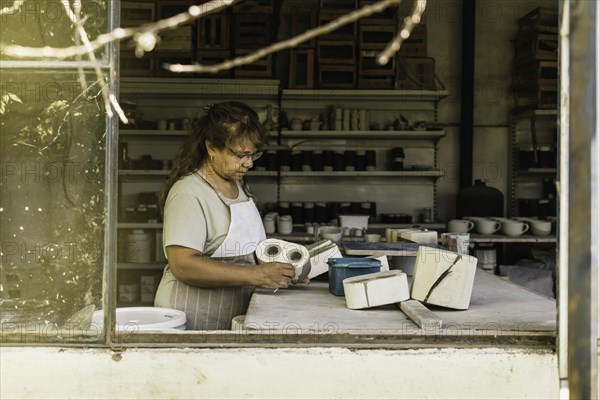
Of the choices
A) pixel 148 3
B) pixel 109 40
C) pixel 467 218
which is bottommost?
pixel 467 218

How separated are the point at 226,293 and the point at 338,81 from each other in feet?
12.2

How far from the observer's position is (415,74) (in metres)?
6.11

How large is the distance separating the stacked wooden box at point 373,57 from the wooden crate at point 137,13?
6.17 feet

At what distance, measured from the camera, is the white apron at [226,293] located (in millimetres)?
2652

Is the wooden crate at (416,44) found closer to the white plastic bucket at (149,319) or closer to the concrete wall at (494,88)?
the concrete wall at (494,88)

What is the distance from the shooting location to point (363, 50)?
19.6 ft

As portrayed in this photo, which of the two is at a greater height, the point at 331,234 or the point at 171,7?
the point at 171,7

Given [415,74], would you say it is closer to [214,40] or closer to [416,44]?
[416,44]

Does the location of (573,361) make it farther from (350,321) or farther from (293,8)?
(293,8)

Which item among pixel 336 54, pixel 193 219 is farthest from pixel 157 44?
pixel 193 219

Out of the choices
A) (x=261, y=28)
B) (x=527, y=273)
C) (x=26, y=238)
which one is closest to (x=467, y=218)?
(x=527, y=273)

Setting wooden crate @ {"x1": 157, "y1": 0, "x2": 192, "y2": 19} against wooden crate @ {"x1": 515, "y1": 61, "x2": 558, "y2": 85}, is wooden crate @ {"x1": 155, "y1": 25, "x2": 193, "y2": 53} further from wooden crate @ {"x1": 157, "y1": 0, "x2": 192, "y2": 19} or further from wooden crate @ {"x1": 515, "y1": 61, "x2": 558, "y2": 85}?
wooden crate @ {"x1": 515, "y1": 61, "x2": 558, "y2": 85}

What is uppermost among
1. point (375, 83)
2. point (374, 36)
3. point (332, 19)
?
point (332, 19)

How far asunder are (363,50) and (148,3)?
195 cm
